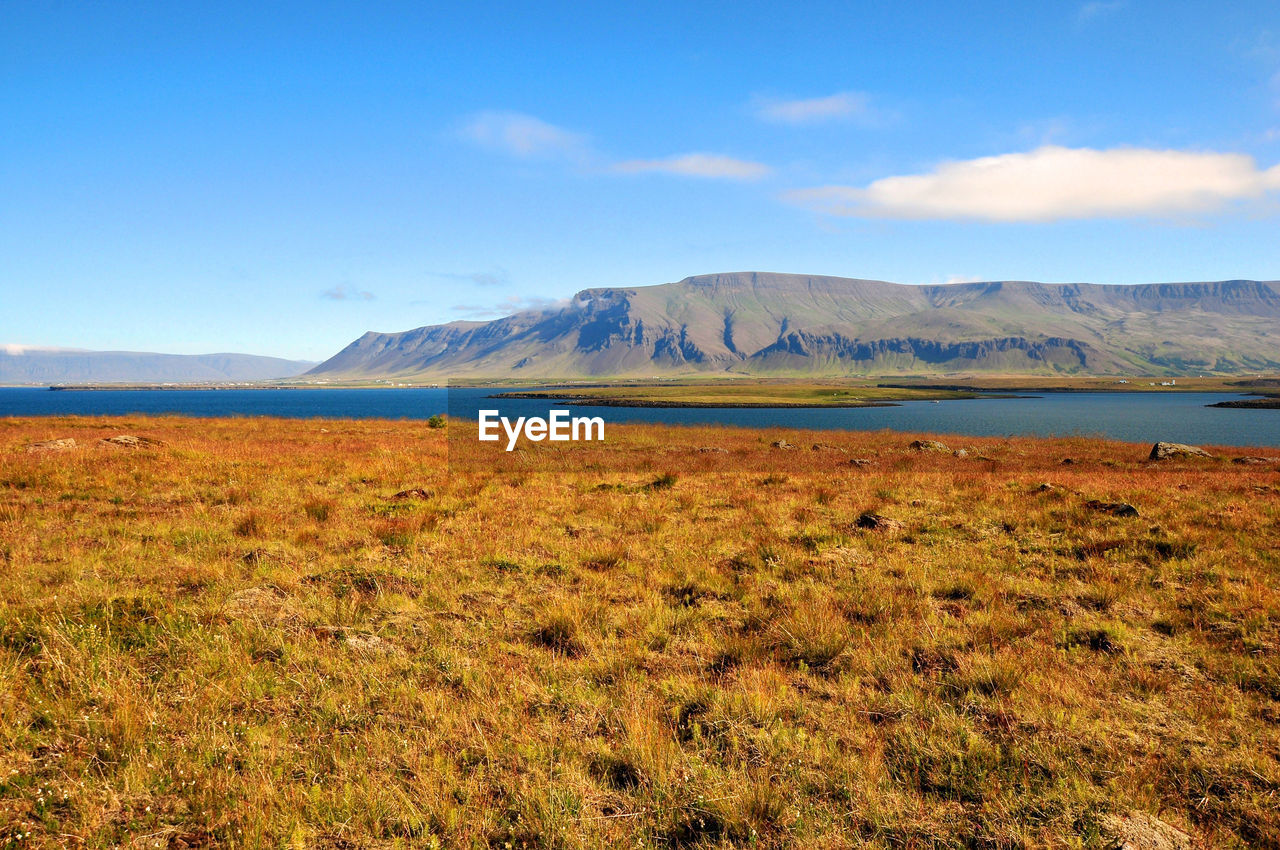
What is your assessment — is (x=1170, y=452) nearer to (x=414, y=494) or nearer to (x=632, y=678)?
(x=632, y=678)

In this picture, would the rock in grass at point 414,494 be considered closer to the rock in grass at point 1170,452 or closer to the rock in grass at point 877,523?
the rock in grass at point 877,523

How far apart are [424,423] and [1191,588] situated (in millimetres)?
44808

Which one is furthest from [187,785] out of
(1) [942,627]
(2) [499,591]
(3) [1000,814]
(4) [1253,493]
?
(4) [1253,493]

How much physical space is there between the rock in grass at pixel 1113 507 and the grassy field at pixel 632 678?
0.41 ft

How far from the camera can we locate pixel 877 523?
496 inches

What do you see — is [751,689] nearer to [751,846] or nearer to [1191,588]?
[751,846]

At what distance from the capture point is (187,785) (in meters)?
4.19

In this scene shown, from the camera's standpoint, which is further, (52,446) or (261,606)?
(52,446)

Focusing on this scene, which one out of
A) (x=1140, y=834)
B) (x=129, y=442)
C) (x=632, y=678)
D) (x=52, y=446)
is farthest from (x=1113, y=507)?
(x=52, y=446)

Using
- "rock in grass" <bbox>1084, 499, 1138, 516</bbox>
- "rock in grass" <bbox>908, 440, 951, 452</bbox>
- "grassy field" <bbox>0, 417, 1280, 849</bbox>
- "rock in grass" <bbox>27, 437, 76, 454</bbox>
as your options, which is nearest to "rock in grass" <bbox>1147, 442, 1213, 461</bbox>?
"rock in grass" <bbox>908, 440, 951, 452</bbox>

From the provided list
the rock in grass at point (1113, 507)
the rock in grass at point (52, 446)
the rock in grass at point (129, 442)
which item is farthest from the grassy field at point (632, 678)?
the rock in grass at point (129, 442)

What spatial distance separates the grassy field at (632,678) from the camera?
4.05 metres

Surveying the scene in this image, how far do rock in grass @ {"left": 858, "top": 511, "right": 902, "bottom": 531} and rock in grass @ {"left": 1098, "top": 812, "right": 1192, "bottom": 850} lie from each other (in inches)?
337

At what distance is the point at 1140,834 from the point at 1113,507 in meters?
12.8
